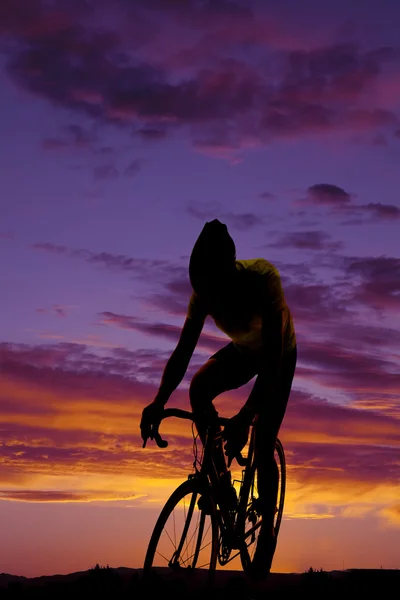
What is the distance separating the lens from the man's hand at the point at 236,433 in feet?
23.1

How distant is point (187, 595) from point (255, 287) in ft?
8.68

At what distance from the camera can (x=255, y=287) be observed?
7406 mm

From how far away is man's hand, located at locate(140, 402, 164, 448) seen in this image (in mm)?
7086

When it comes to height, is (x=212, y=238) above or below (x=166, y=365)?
above

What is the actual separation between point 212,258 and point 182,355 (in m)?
0.99

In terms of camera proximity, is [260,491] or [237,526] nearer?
[237,526]

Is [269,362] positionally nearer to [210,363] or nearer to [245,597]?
[210,363]

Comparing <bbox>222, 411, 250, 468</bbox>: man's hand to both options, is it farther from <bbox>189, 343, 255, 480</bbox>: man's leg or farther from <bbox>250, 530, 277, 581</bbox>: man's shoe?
<bbox>250, 530, 277, 581</bbox>: man's shoe

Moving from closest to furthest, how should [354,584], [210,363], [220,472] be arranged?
[220,472]
[210,363]
[354,584]

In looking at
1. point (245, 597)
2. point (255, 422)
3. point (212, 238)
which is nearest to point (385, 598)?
point (245, 597)

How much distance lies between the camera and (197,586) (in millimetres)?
7098

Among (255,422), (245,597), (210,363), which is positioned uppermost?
(210,363)

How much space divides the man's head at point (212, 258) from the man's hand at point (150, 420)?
111cm

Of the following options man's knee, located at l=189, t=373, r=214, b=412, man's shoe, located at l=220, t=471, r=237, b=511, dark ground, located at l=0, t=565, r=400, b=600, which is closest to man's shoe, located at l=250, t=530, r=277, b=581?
dark ground, located at l=0, t=565, r=400, b=600
